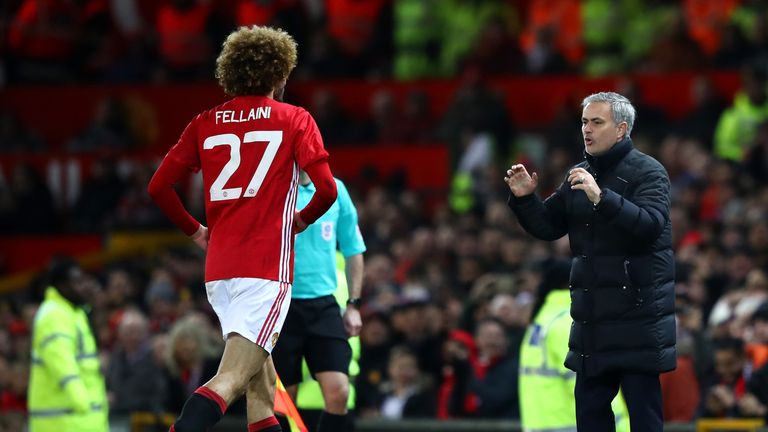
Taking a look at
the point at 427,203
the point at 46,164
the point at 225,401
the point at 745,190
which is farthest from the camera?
the point at 46,164

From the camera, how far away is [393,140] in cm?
1961

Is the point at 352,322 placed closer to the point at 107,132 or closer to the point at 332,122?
the point at 332,122

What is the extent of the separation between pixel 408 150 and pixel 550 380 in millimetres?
9830

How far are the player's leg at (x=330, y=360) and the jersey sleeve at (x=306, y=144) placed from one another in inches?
61.3

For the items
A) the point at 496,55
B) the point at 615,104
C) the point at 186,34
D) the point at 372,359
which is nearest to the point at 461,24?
the point at 496,55

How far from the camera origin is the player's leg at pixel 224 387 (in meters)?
7.32

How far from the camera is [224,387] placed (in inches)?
294

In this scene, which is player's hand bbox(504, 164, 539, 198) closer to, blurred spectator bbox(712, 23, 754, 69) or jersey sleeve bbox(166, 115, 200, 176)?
jersey sleeve bbox(166, 115, 200, 176)

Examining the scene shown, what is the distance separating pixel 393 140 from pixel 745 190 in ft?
18.2

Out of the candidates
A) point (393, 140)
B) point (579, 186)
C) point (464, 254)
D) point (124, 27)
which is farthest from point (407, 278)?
point (124, 27)

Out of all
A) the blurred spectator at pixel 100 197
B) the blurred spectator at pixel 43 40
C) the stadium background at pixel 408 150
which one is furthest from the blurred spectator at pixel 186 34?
the blurred spectator at pixel 100 197

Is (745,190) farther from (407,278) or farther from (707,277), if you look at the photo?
(407,278)

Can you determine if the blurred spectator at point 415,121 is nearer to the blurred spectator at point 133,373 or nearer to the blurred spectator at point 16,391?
the blurred spectator at point 133,373

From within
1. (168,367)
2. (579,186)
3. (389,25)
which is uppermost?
(389,25)
